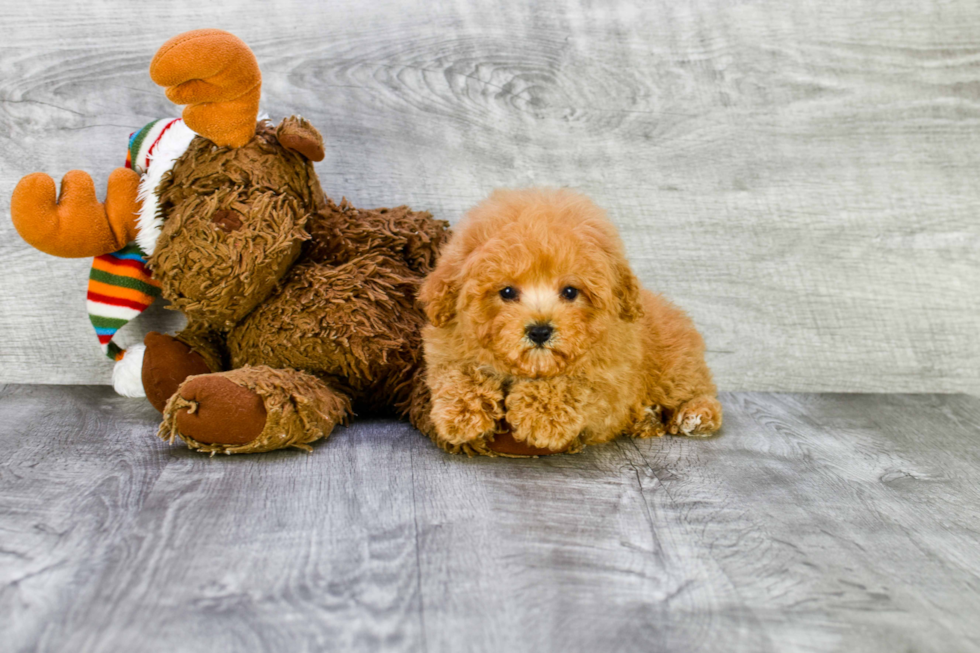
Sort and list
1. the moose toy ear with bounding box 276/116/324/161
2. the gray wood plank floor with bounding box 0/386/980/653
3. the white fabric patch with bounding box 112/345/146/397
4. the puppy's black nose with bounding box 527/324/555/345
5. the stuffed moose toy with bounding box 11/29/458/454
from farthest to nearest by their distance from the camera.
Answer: the white fabric patch with bounding box 112/345/146/397 → the moose toy ear with bounding box 276/116/324/161 → the stuffed moose toy with bounding box 11/29/458/454 → the puppy's black nose with bounding box 527/324/555/345 → the gray wood plank floor with bounding box 0/386/980/653

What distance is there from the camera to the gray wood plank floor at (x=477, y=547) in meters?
1.00

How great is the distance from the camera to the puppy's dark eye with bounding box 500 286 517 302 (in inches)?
57.6

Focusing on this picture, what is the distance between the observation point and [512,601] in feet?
3.49

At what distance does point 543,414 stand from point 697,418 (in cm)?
50

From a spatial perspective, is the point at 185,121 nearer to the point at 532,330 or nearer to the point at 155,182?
the point at 155,182

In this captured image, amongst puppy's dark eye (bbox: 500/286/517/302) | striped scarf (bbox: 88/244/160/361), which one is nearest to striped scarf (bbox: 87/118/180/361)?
striped scarf (bbox: 88/244/160/361)

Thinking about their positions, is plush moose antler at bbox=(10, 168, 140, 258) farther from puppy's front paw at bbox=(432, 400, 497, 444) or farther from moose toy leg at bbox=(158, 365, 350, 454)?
puppy's front paw at bbox=(432, 400, 497, 444)

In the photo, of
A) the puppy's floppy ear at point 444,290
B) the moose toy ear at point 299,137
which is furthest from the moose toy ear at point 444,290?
the moose toy ear at point 299,137

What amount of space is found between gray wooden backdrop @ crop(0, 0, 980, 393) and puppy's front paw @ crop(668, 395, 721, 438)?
0.56 m

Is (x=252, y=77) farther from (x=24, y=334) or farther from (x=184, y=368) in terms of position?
(x=24, y=334)

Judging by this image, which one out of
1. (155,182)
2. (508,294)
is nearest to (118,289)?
(155,182)

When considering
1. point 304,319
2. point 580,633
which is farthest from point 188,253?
point 580,633

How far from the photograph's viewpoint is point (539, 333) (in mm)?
1420

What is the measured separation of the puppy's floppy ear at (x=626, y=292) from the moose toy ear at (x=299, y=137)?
0.79 m
